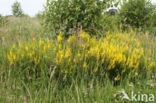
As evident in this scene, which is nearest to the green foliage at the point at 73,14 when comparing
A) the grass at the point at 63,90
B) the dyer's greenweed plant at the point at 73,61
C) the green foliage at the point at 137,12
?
the dyer's greenweed plant at the point at 73,61

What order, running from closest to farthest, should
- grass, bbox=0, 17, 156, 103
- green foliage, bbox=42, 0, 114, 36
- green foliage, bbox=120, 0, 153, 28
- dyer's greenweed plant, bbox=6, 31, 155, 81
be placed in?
grass, bbox=0, 17, 156, 103
dyer's greenweed plant, bbox=6, 31, 155, 81
green foliage, bbox=42, 0, 114, 36
green foliage, bbox=120, 0, 153, 28

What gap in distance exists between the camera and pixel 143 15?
28.0ft

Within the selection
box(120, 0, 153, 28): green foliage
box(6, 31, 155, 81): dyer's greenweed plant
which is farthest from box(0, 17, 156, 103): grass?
box(120, 0, 153, 28): green foliage

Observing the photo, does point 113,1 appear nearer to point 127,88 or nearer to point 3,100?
point 127,88

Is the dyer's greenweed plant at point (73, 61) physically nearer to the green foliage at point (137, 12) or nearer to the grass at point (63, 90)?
the grass at point (63, 90)

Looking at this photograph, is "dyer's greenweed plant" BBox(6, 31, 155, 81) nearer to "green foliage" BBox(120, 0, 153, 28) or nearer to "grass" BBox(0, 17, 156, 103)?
Answer: "grass" BBox(0, 17, 156, 103)

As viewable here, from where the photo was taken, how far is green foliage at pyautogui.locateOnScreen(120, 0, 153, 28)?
8.48 meters

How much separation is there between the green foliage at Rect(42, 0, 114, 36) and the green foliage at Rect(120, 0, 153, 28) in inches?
174

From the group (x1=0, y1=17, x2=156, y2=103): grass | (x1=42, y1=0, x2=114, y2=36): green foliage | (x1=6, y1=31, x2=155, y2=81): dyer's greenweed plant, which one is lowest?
(x1=0, y1=17, x2=156, y2=103): grass

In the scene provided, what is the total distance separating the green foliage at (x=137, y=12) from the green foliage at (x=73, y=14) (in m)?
4.41

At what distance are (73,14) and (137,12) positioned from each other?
508 centimetres

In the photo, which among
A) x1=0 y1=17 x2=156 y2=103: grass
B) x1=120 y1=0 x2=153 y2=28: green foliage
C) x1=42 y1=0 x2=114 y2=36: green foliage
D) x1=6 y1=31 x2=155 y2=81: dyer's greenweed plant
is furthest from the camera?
x1=120 y1=0 x2=153 y2=28: green foliage

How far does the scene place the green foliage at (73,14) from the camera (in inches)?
170

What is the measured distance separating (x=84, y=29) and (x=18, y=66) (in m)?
1.97
